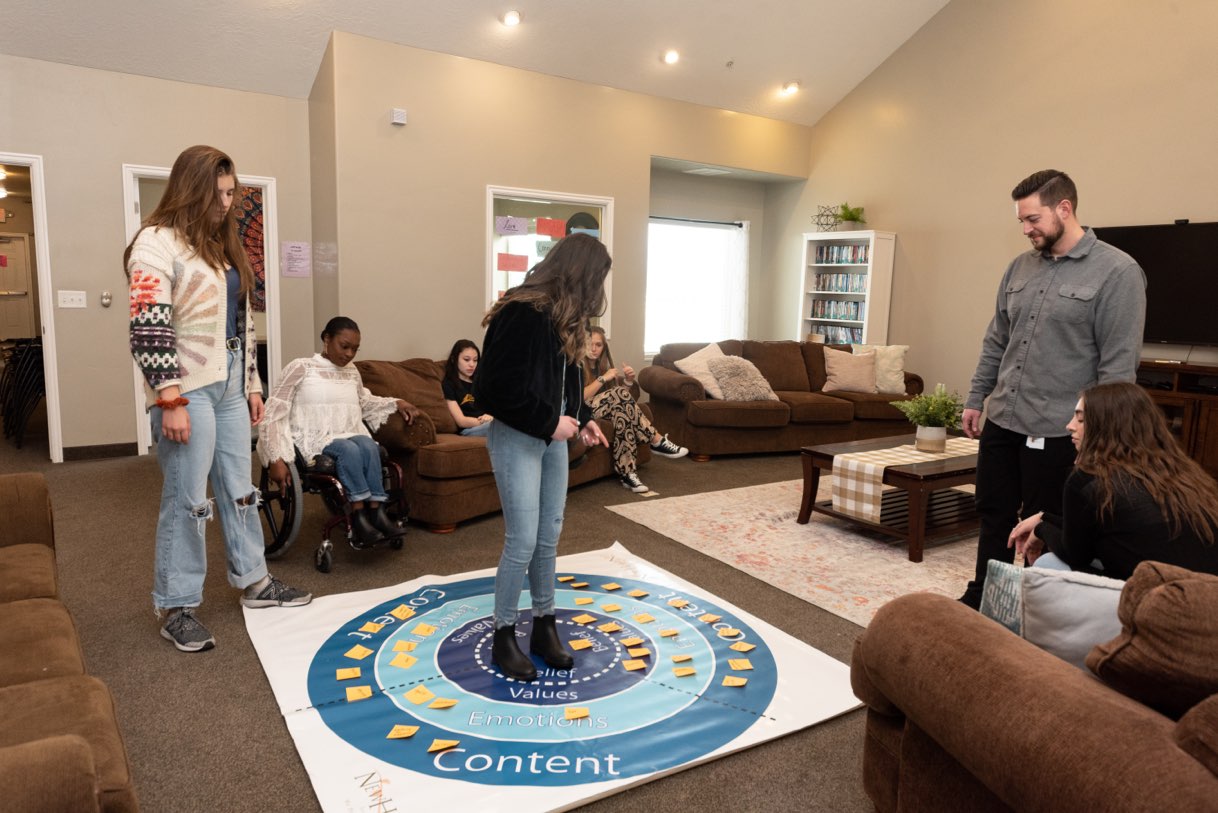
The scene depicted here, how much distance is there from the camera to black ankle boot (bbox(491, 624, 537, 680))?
7.89 ft

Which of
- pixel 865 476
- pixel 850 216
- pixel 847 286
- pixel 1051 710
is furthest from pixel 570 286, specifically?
pixel 847 286

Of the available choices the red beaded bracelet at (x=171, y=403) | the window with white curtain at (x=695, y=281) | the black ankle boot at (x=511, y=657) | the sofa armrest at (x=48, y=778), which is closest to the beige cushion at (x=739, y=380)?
the window with white curtain at (x=695, y=281)

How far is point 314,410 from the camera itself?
3553 mm

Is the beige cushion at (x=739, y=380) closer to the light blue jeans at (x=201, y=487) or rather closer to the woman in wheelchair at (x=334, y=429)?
the woman in wheelchair at (x=334, y=429)

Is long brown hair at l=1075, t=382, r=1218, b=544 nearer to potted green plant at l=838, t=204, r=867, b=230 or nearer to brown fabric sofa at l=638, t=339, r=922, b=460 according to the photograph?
brown fabric sofa at l=638, t=339, r=922, b=460

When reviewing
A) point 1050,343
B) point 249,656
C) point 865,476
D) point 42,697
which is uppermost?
point 1050,343

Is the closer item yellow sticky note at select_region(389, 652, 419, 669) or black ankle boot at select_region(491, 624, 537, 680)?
black ankle boot at select_region(491, 624, 537, 680)

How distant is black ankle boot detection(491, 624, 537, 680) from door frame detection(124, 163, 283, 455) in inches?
154

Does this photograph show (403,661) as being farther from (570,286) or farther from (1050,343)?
(1050,343)

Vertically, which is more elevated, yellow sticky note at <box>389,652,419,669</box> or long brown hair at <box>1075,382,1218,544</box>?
long brown hair at <box>1075,382,1218,544</box>

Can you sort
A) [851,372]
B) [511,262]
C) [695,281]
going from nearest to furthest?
1. [511,262]
2. [851,372]
3. [695,281]

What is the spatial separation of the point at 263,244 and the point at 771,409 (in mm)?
→ 4126

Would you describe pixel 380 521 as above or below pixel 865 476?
below

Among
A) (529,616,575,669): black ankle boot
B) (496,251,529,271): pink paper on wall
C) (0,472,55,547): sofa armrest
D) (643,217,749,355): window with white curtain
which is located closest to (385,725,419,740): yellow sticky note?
(529,616,575,669): black ankle boot
